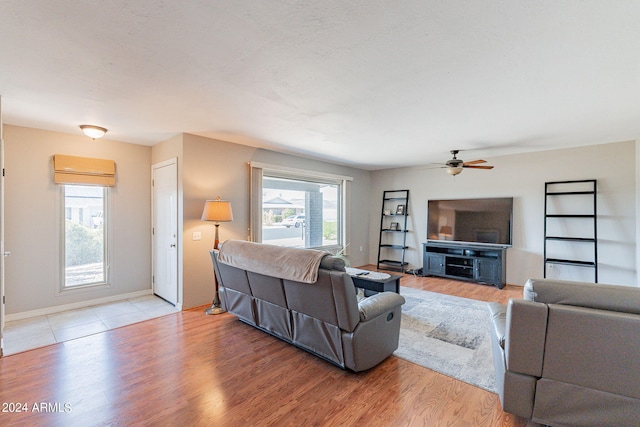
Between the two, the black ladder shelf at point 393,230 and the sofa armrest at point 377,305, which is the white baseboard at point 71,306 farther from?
the black ladder shelf at point 393,230

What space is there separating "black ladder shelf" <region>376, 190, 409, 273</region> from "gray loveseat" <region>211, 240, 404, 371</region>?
4255 millimetres

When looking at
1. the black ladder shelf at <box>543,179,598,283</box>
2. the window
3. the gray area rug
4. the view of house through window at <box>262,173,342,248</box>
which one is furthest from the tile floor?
the black ladder shelf at <box>543,179,598,283</box>

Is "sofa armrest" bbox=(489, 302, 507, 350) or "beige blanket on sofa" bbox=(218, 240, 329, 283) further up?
"beige blanket on sofa" bbox=(218, 240, 329, 283)

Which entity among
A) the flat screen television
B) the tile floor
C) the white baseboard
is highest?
the flat screen television

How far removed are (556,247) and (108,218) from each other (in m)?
7.41

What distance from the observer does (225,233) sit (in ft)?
14.5

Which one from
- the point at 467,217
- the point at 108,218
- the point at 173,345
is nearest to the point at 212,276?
the point at 173,345

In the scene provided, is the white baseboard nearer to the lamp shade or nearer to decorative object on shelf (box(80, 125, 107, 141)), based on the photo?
the lamp shade

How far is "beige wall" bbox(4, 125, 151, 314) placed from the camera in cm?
361

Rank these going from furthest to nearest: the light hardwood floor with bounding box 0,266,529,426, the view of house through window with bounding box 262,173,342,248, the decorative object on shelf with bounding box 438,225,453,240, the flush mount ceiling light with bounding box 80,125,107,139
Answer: the decorative object on shelf with bounding box 438,225,453,240, the view of house through window with bounding box 262,173,342,248, the flush mount ceiling light with bounding box 80,125,107,139, the light hardwood floor with bounding box 0,266,529,426

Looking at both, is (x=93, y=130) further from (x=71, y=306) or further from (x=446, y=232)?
(x=446, y=232)

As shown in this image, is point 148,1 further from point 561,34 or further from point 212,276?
point 212,276

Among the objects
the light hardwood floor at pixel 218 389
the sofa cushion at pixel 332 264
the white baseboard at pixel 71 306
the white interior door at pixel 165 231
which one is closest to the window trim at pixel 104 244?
the white baseboard at pixel 71 306

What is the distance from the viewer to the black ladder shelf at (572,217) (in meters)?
4.70
